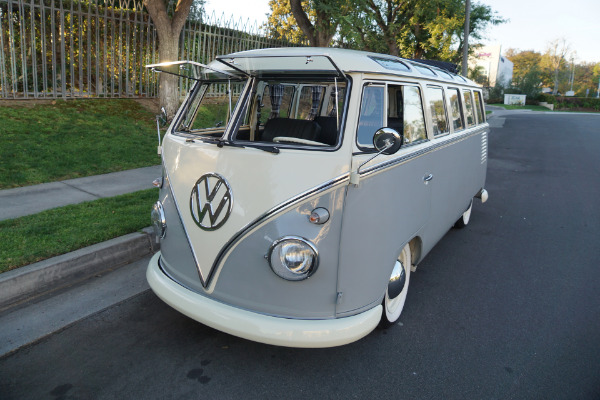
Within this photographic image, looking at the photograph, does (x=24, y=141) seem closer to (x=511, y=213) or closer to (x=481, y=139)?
(x=481, y=139)

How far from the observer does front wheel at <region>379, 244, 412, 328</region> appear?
3568 mm

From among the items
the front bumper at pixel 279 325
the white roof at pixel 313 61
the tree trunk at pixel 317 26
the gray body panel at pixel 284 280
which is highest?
the tree trunk at pixel 317 26

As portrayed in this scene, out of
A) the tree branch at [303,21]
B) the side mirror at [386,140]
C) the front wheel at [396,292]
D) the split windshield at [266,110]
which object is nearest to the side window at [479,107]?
the split windshield at [266,110]

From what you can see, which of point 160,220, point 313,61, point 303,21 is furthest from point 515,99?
point 160,220

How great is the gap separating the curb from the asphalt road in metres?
0.68

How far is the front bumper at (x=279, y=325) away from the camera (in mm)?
2852

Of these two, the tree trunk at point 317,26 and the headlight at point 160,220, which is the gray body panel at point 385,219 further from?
the tree trunk at point 317,26

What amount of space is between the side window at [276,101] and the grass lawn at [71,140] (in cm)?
437

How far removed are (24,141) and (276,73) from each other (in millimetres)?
6506

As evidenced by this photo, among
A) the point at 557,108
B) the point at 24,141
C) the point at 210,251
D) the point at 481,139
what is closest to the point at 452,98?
the point at 481,139

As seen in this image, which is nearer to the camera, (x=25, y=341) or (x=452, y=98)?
(x=25, y=341)

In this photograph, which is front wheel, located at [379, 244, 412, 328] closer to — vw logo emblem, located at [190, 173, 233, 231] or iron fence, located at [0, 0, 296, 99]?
vw logo emblem, located at [190, 173, 233, 231]

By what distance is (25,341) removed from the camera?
3.35 metres

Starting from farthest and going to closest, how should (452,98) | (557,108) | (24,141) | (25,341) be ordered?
(557,108) < (24,141) < (452,98) < (25,341)
